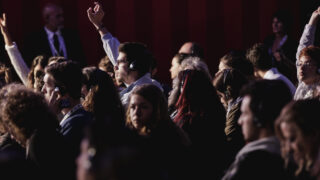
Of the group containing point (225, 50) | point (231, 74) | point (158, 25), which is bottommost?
point (225, 50)

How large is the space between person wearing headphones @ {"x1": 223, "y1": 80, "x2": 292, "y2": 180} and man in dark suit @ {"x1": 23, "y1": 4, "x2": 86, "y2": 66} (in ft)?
14.4

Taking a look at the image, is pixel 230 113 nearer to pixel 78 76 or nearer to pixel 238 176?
pixel 78 76

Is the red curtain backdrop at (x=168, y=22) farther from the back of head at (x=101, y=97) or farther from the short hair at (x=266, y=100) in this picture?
the short hair at (x=266, y=100)

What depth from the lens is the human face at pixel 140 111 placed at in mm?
3285

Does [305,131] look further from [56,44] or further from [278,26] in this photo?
[278,26]

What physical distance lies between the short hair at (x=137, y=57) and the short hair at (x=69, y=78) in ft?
2.17

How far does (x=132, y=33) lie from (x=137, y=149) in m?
6.48

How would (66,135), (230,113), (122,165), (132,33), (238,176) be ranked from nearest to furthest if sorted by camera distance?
1. (122,165)
2. (238,176)
3. (66,135)
4. (230,113)
5. (132,33)

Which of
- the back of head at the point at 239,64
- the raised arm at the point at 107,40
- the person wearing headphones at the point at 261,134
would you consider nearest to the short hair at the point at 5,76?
the raised arm at the point at 107,40

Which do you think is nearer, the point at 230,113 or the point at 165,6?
the point at 230,113

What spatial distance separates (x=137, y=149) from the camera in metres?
1.66

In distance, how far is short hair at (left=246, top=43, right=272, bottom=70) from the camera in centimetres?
509

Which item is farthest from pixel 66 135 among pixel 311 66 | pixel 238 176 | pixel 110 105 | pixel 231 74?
pixel 311 66

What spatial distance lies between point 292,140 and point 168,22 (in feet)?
19.2
